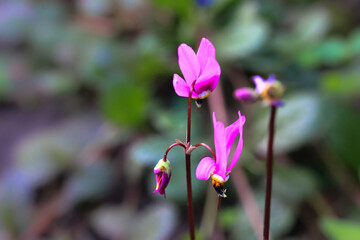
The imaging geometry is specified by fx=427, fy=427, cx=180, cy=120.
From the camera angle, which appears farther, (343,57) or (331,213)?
(343,57)

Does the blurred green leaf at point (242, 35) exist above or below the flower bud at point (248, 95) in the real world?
above

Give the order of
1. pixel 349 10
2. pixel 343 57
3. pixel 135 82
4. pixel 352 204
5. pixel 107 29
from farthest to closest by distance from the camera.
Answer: pixel 107 29
pixel 349 10
pixel 135 82
pixel 343 57
pixel 352 204

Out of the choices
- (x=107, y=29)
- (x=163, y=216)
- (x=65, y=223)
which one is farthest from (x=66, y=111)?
(x=163, y=216)

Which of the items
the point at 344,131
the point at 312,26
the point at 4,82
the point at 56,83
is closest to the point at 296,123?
the point at 344,131

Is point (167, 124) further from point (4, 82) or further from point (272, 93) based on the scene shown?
point (4, 82)

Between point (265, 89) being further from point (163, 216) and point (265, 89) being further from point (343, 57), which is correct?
point (343, 57)

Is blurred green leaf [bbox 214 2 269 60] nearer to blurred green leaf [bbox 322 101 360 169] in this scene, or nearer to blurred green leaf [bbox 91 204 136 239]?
blurred green leaf [bbox 322 101 360 169]

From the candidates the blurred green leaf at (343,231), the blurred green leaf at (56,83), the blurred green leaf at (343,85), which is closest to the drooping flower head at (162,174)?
the blurred green leaf at (343,231)

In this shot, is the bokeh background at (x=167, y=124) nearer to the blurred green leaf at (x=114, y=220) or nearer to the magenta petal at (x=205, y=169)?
the blurred green leaf at (x=114, y=220)
